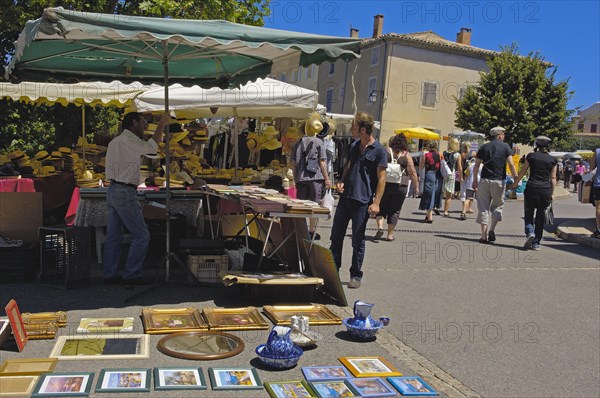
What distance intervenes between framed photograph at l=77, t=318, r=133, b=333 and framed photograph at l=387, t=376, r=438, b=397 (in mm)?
2148

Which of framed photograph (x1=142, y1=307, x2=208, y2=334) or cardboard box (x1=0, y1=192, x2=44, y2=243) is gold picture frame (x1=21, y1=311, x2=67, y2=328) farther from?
cardboard box (x1=0, y1=192, x2=44, y2=243)

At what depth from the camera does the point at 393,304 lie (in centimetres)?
605

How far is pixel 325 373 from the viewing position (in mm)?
3977

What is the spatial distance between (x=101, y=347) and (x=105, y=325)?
0.51 m

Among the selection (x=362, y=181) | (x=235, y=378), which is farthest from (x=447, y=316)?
(x=235, y=378)

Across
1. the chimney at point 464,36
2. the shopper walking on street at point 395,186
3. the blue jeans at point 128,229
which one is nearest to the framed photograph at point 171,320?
the blue jeans at point 128,229

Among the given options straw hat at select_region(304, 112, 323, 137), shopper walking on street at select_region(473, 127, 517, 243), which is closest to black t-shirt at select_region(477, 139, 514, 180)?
shopper walking on street at select_region(473, 127, 517, 243)

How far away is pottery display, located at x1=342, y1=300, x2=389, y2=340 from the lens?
4.75m

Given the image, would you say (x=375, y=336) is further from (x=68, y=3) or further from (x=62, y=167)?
(x=68, y=3)

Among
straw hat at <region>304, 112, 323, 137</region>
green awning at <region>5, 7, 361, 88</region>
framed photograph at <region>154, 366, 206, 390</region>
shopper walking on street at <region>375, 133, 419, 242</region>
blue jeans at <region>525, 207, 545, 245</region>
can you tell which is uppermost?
green awning at <region>5, 7, 361, 88</region>

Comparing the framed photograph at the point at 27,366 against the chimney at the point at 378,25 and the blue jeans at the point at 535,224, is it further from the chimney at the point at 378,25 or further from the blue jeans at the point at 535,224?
the chimney at the point at 378,25

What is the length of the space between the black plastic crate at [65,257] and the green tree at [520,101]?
1229 inches

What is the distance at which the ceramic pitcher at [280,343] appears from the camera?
4035 mm

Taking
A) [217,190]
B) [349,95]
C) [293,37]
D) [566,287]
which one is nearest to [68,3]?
[217,190]
